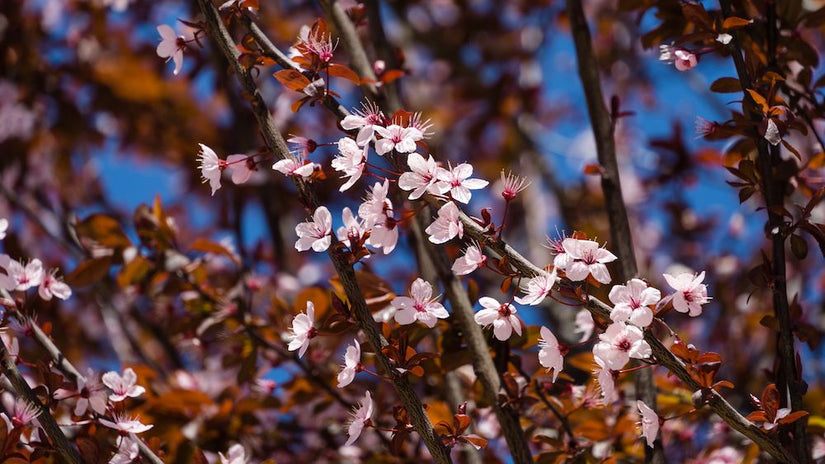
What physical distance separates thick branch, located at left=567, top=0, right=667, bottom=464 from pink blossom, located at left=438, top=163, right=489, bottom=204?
1.93 ft

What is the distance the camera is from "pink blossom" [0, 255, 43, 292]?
60.5 inches

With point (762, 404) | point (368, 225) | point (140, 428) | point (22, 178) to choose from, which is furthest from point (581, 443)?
point (22, 178)

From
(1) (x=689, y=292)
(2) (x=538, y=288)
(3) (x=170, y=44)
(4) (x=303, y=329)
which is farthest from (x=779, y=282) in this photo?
(3) (x=170, y=44)

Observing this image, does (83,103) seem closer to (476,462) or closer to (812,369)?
(476,462)

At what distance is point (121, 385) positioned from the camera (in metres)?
1.55

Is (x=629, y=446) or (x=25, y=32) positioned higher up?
(x=25, y=32)

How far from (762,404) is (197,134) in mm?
3087

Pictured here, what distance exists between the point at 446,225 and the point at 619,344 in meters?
0.32

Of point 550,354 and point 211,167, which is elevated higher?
point 211,167

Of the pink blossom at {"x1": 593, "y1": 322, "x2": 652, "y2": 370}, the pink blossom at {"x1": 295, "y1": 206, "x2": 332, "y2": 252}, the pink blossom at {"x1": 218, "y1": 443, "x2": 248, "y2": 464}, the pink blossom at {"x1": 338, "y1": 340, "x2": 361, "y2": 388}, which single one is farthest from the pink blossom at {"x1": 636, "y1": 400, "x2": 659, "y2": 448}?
the pink blossom at {"x1": 218, "y1": 443, "x2": 248, "y2": 464}

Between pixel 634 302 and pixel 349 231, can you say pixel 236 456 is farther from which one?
pixel 634 302

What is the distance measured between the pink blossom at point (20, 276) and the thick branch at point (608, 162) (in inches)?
46.7

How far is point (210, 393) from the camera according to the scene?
96.7 inches

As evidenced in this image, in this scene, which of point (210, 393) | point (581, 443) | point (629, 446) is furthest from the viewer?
point (210, 393)
